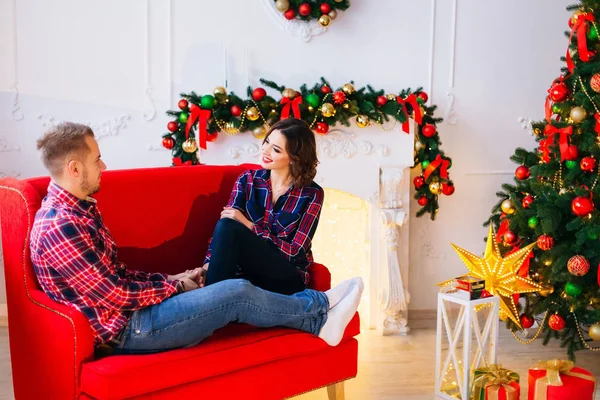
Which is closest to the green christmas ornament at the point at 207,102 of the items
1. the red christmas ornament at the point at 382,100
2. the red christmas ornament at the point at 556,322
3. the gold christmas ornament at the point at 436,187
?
the red christmas ornament at the point at 382,100

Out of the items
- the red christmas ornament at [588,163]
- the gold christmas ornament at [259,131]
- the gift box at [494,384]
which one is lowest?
the gift box at [494,384]

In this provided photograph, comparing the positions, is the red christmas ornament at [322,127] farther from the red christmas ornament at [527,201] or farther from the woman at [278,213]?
the red christmas ornament at [527,201]

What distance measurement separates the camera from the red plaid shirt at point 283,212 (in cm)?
323

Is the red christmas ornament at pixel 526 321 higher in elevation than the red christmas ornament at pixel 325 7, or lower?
lower

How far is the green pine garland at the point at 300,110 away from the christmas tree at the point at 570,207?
2.07 feet

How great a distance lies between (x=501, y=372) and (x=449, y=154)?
1710 millimetres

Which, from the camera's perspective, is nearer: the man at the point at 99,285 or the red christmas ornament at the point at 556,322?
the man at the point at 99,285

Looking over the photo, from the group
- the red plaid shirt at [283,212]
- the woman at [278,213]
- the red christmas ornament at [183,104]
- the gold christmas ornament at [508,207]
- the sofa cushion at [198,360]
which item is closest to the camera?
the sofa cushion at [198,360]

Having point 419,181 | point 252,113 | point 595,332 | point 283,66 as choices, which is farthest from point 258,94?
point 595,332

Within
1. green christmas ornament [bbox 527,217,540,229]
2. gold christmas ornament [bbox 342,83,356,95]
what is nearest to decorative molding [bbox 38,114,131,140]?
gold christmas ornament [bbox 342,83,356,95]

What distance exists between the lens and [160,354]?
2621 millimetres

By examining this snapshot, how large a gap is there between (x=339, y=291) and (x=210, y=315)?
57 cm

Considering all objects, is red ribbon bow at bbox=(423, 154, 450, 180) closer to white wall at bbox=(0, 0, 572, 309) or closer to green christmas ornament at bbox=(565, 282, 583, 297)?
white wall at bbox=(0, 0, 572, 309)

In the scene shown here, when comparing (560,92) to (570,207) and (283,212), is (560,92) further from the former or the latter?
(283,212)
